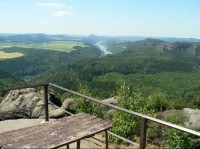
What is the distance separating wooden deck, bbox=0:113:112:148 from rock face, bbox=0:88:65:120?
5752 mm

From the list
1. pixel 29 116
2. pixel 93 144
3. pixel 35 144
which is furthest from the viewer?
pixel 29 116

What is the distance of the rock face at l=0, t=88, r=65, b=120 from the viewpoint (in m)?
12.3

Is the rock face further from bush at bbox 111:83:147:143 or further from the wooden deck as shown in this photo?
the wooden deck

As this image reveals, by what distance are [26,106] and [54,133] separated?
9590 millimetres

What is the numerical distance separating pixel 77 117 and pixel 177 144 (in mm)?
5431

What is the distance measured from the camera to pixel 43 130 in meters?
5.14

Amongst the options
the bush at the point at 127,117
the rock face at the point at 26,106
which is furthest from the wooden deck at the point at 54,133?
the rock face at the point at 26,106

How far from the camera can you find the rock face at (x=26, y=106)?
40.2 feet

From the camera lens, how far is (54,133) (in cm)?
503

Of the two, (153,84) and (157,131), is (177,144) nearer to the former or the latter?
(157,131)

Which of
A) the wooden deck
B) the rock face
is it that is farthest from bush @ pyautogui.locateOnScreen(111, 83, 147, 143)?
the wooden deck

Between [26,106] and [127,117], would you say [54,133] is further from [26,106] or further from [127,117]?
[26,106]

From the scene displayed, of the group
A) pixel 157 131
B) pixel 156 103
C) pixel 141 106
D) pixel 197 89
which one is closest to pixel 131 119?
pixel 141 106

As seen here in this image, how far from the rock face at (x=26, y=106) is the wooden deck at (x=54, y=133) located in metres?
5.75
